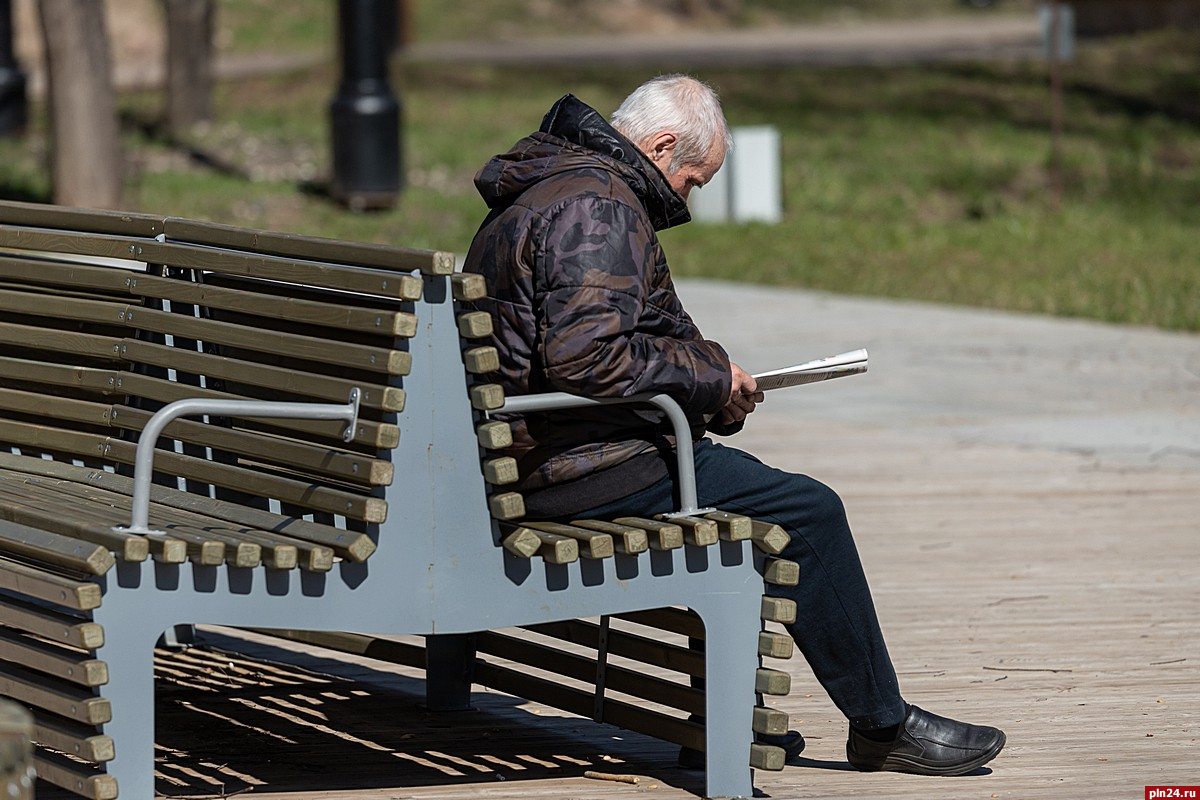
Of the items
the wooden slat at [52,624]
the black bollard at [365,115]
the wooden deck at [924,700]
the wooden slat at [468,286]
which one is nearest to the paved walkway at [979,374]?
the wooden deck at [924,700]

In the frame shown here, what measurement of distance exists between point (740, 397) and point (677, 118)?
0.60 meters

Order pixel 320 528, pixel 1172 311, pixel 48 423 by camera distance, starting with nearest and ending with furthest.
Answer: pixel 320 528
pixel 48 423
pixel 1172 311

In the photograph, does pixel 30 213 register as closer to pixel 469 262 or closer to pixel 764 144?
pixel 469 262

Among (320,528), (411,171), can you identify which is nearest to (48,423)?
(320,528)

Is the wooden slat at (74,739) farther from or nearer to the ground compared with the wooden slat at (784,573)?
nearer to the ground

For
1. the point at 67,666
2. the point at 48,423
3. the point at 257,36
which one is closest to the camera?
the point at 67,666

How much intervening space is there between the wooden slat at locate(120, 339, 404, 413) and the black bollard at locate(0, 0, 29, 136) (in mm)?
17989

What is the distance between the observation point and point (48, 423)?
500 centimetres

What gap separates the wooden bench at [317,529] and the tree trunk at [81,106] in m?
11.4

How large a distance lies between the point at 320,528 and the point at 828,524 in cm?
106

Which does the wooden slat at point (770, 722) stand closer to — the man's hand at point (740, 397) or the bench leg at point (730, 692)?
the bench leg at point (730, 692)

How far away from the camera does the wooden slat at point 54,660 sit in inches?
142

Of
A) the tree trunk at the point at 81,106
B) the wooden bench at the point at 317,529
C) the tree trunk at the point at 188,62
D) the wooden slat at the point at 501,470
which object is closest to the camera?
the wooden bench at the point at 317,529

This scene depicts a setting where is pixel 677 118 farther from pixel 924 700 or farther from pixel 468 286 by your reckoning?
pixel 924 700
